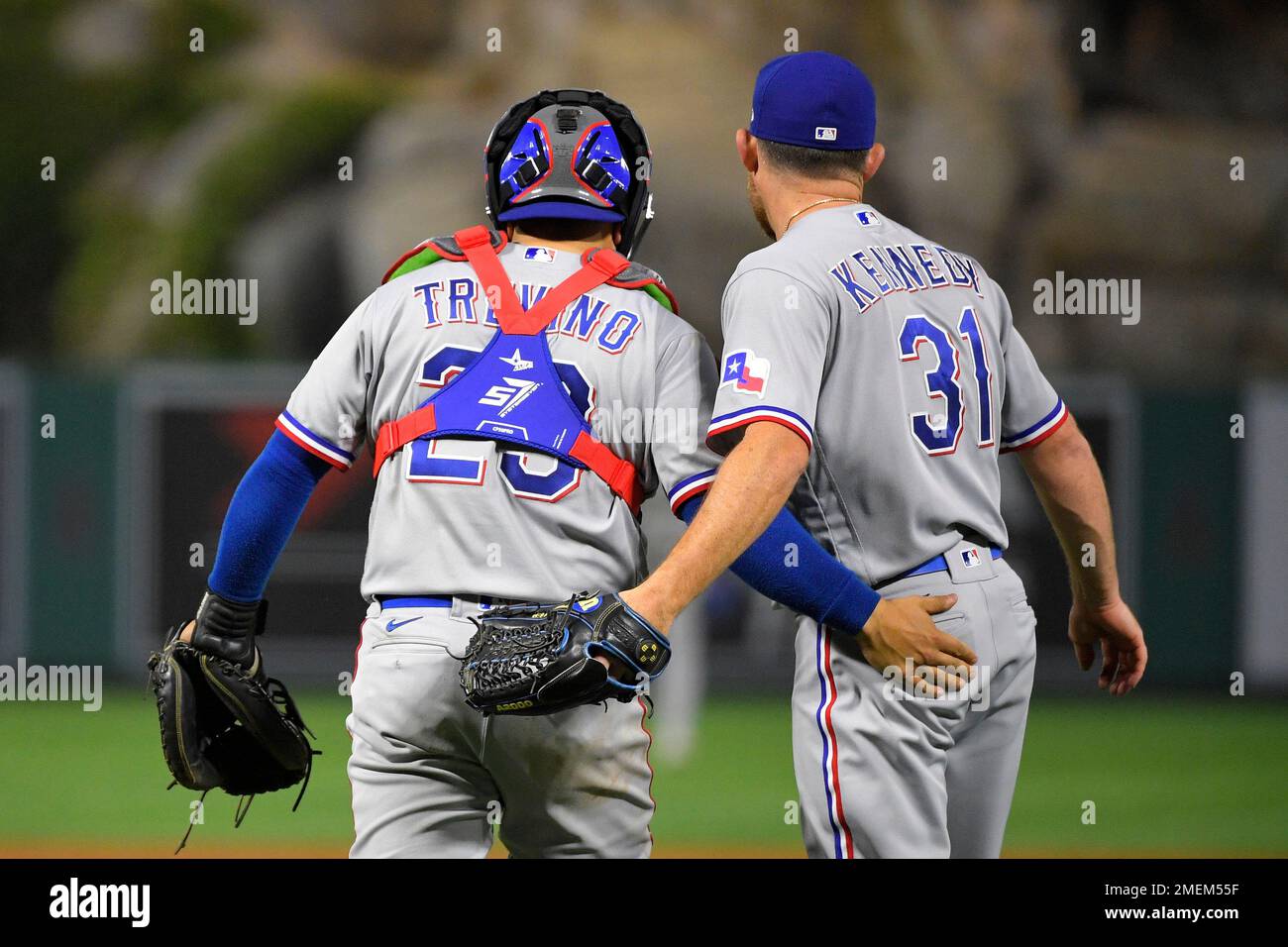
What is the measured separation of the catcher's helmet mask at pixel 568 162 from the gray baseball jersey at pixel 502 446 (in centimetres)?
9

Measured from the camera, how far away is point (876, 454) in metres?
2.54

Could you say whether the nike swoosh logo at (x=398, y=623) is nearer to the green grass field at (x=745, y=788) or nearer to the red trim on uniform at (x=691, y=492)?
the red trim on uniform at (x=691, y=492)

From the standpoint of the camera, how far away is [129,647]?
9383mm

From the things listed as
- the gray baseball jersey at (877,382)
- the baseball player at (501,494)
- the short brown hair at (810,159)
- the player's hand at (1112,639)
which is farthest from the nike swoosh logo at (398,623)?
the player's hand at (1112,639)

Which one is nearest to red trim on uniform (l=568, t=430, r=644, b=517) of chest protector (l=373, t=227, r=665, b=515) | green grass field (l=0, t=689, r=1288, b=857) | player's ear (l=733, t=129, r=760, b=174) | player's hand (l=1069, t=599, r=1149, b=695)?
chest protector (l=373, t=227, r=665, b=515)

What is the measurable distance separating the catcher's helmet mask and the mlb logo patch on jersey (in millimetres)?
430

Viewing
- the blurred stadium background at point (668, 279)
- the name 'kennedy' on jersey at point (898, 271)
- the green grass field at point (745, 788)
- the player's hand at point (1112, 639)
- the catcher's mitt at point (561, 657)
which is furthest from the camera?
the blurred stadium background at point (668, 279)

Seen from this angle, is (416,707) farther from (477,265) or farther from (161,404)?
(161,404)

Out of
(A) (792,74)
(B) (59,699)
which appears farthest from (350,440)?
(B) (59,699)

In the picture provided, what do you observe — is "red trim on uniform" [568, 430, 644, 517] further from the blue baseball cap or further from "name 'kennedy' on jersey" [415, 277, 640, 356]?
the blue baseball cap

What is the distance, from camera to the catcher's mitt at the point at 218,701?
8.92 ft

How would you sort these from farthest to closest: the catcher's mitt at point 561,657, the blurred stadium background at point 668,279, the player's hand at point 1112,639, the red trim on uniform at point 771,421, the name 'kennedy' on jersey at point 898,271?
1. the blurred stadium background at point 668,279
2. the player's hand at point 1112,639
3. the name 'kennedy' on jersey at point 898,271
4. the red trim on uniform at point 771,421
5. the catcher's mitt at point 561,657

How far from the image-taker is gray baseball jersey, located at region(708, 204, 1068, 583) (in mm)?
2504

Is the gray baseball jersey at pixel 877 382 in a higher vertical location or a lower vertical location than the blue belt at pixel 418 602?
higher
